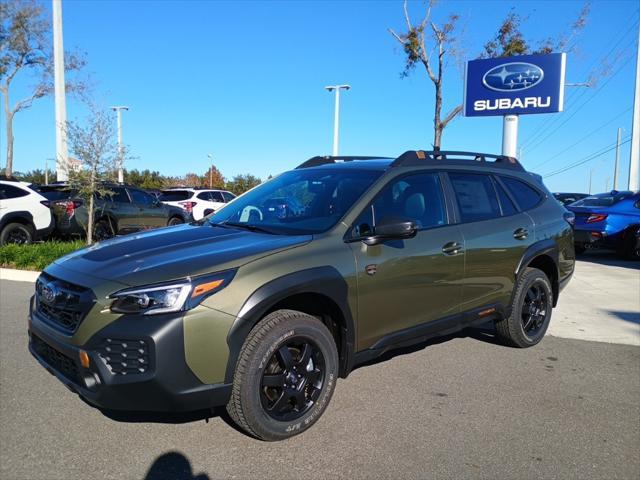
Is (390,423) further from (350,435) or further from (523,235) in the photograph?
(523,235)

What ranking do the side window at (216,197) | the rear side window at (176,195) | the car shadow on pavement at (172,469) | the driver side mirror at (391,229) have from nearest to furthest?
1. the car shadow on pavement at (172,469)
2. the driver side mirror at (391,229)
3. the rear side window at (176,195)
4. the side window at (216,197)

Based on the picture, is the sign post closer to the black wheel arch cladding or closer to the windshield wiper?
the windshield wiper

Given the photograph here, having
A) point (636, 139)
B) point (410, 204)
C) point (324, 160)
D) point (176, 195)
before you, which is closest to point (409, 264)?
point (410, 204)

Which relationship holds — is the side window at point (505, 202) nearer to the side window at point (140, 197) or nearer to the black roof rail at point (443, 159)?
the black roof rail at point (443, 159)

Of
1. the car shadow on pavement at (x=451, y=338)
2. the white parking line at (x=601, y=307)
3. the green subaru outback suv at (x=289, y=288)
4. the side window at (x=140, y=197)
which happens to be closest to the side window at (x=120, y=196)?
the side window at (x=140, y=197)

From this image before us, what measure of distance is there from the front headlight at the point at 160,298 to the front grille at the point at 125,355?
17cm

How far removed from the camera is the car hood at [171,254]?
2844mm

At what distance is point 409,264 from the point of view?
3.71 meters

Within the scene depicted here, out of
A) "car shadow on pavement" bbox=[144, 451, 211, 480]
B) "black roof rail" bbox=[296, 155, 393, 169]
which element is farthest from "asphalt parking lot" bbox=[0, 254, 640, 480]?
"black roof rail" bbox=[296, 155, 393, 169]

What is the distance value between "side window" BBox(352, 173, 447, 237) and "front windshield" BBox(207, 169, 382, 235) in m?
0.15

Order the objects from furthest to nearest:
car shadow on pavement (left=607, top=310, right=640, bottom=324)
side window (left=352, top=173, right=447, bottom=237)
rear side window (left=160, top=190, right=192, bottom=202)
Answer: rear side window (left=160, top=190, right=192, bottom=202) → car shadow on pavement (left=607, top=310, right=640, bottom=324) → side window (left=352, top=173, right=447, bottom=237)

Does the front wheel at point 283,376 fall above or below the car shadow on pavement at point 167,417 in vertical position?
above

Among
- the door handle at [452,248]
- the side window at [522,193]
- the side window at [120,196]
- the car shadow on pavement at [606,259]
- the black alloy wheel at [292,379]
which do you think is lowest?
the car shadow on pavement at [606,259]

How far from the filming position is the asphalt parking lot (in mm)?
2887
